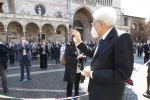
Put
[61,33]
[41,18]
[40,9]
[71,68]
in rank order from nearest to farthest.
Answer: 1. [71,68]
2. [41,18]
3. [40,9]
4. [61,33]

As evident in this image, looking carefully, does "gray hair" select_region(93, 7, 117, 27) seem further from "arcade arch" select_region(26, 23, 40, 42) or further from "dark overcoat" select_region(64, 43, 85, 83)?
"arcade arch" select_region(26, 23, 40, 42)

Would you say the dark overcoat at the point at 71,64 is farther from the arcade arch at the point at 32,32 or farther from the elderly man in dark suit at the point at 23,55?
the arcade arch at the point at 32,32

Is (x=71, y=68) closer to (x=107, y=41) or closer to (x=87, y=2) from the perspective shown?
(x=107, y=41)

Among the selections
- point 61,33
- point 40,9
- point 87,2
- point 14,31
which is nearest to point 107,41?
point 14,31

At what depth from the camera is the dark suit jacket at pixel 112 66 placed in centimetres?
150

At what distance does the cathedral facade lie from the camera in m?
21.4

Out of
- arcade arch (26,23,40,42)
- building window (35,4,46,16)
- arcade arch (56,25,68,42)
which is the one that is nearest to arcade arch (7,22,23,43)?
arcade arch (26,23,40,42)

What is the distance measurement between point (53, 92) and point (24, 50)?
8.87 ft

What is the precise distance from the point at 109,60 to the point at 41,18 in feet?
74.0

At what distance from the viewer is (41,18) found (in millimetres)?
22844

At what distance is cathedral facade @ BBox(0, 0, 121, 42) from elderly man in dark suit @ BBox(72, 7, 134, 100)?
21.1 m

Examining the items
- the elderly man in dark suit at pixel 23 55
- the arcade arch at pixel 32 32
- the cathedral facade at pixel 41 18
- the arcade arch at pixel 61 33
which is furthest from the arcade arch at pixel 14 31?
the elderly man in dark suit at pixel 23 55

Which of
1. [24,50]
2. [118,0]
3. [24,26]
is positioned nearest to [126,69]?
[24,50]

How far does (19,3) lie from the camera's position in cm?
2408
